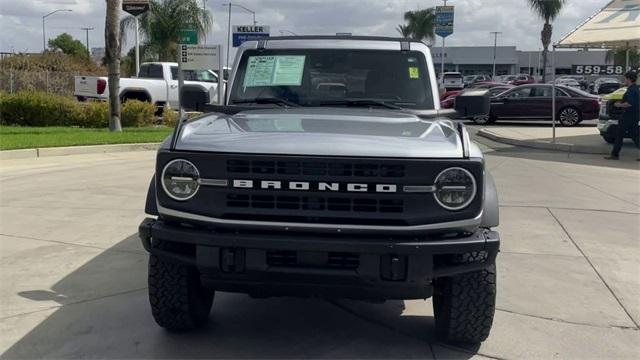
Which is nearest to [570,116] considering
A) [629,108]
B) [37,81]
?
[629,108]

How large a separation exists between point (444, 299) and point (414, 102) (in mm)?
1556

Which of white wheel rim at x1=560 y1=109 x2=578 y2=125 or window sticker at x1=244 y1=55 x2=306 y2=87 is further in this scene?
white wheel rim at x1=560 y1=109 x2=578 y2=125

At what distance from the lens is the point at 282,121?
13.7 feet

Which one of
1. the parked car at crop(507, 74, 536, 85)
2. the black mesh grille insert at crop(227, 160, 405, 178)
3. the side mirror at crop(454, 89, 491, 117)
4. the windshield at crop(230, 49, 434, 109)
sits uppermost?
the parked car at crop(507, 74, 536, 85)

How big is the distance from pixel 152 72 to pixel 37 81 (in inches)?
239

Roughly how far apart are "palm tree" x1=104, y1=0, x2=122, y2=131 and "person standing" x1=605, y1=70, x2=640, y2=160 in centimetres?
1171

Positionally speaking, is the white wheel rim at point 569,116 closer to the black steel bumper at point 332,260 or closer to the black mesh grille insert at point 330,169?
the black steel bumper at point 332,260

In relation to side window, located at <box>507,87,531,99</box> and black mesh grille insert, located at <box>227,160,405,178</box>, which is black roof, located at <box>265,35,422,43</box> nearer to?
black mesh grille insert, located at <box>227,160,405,178</box>

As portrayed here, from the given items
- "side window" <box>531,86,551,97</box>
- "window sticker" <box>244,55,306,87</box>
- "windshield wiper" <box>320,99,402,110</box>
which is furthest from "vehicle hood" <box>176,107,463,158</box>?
"side window" <box>531,86,551,97</box>

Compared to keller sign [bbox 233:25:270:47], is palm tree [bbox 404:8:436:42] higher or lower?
higher

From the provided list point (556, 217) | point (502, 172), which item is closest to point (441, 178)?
point (556, 217)

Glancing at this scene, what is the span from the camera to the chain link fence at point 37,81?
25.5 metres

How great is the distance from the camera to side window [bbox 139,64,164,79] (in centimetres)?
2301

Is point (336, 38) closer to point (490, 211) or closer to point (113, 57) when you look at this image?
point (490, 211)
